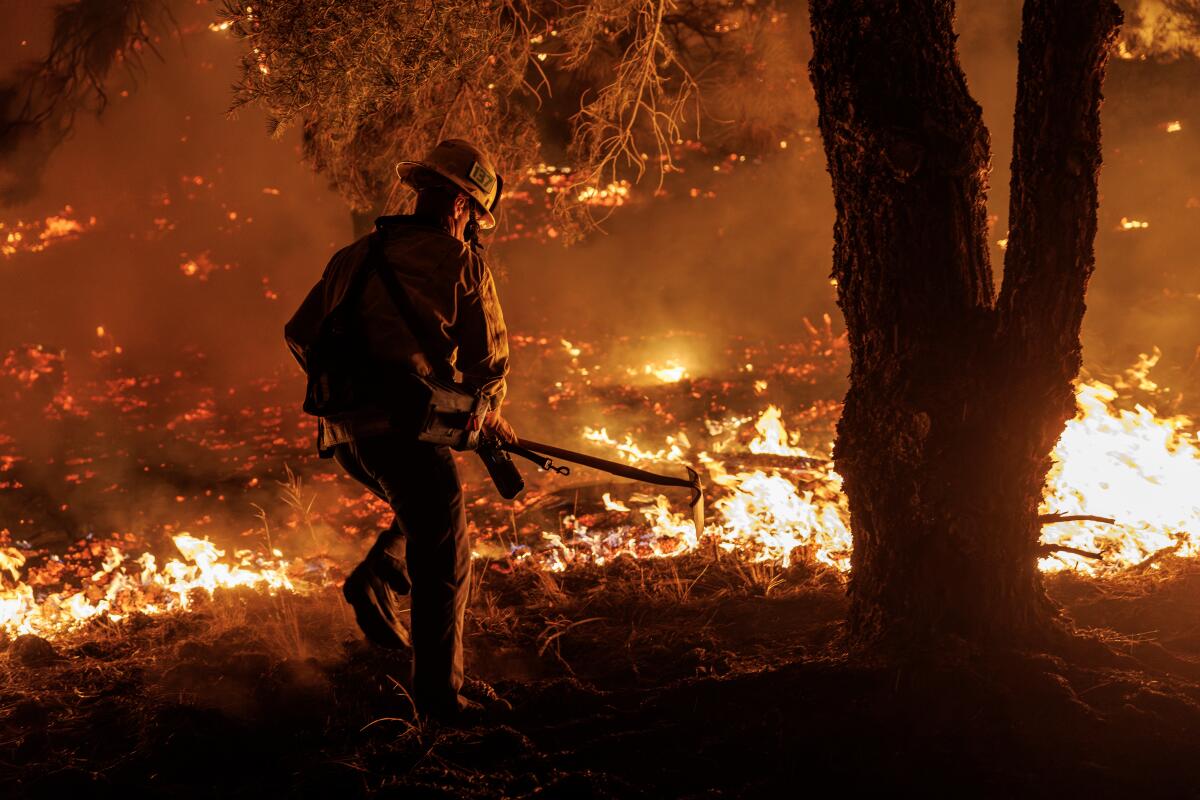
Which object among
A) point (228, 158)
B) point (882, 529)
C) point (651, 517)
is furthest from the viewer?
point (228, 158)

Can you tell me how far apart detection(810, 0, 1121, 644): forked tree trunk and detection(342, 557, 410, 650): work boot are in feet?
6.61

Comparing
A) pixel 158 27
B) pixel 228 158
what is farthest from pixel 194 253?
pixel 158 27

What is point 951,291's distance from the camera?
318 centimetres

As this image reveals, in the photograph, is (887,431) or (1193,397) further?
(1193,397)

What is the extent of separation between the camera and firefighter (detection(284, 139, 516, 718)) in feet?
9.99

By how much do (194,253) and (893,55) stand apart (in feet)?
44.2

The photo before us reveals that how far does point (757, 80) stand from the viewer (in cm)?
1020

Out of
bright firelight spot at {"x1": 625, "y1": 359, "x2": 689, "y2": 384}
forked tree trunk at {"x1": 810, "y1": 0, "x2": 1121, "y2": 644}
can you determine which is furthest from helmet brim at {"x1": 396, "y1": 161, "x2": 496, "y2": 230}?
bright firelight spot at {"x1": 625, "y1": 359, "x2": 689, "y2": 384}

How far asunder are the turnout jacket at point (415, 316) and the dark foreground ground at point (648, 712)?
1.19 m

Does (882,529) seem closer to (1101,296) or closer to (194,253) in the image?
(1101,296)

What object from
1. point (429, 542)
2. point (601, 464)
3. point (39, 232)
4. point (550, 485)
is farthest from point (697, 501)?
point (39, 232)

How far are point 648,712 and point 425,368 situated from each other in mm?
1554

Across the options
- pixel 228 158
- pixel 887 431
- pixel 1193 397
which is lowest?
pixel 887 431

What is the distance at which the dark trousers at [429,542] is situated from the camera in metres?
3.07
